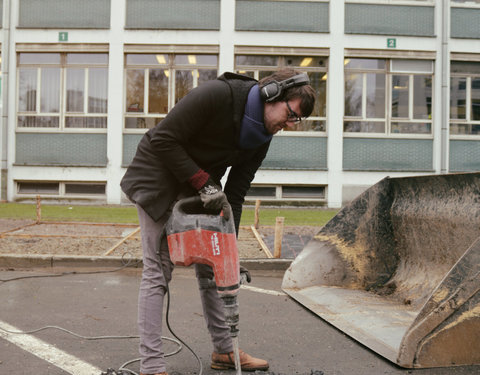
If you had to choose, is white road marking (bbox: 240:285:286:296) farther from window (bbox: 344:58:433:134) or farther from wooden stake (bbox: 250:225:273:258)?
window (bbox: 344:58:433:134)

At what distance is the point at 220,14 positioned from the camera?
15.3 metres

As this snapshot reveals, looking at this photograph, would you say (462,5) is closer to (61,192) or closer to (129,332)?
(61,192)

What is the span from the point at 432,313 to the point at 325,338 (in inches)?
39.9

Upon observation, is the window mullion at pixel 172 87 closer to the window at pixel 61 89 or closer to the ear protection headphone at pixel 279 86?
the window at pixel 61 89

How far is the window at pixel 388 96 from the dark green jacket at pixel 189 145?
1354cm

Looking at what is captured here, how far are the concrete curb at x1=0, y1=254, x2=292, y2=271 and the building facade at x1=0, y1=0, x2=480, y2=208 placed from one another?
8.95 metres

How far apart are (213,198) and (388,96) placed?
14.6m

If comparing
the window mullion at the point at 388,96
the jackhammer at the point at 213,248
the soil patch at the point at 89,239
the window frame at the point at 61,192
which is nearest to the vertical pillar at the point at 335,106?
the window mullion at the point at 388,96

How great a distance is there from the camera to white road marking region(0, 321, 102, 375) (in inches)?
117

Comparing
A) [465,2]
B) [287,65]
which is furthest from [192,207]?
[465,2]

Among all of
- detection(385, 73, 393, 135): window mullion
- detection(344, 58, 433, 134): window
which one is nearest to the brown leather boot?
detection(344, 58, 433, 134): window

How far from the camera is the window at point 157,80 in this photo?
1570 centimetres

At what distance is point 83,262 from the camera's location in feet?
21.2

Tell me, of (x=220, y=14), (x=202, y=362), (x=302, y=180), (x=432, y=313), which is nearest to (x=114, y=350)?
(x=202, y=362)
